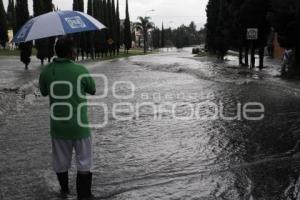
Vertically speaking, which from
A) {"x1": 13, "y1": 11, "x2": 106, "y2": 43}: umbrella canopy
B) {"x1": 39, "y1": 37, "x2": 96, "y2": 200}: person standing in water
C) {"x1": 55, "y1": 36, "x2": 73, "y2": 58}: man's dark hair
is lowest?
{"x1": 39, "y1": 37, "x2": 96, "y2": 200}: person standing in water

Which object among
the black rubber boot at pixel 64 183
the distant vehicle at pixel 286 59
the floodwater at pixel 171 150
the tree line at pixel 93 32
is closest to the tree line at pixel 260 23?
the distant vehicle at pixel 286 59

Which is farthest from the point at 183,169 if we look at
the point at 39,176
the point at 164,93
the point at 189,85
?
the point at 189,85

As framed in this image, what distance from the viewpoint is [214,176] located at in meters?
7.54

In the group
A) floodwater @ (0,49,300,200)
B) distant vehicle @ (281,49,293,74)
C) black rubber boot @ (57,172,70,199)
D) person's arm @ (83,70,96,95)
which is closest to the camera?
person's arm @ (83,70,96,95)

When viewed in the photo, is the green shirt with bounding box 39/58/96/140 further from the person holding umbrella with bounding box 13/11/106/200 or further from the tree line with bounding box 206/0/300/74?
the tree line with bounding box 206/0/300/74

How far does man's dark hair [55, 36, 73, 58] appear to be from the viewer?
20.1 feet

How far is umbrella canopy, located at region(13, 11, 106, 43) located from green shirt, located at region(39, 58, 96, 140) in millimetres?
1029

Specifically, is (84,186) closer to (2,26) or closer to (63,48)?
(63,48)

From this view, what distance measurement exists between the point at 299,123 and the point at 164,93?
739cm

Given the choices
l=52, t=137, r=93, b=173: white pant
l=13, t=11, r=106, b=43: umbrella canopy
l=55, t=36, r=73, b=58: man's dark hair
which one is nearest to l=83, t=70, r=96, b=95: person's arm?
l=55, t=36, r=73, b=58: man's dark hair

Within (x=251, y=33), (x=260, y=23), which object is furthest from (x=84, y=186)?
(x=260, y=23)

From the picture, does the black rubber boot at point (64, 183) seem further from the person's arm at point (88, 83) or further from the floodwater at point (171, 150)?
the person's arm at point (88, 83)

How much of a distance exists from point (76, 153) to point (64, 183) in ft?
1.85

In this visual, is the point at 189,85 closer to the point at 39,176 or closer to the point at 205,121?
the point at 205,121
